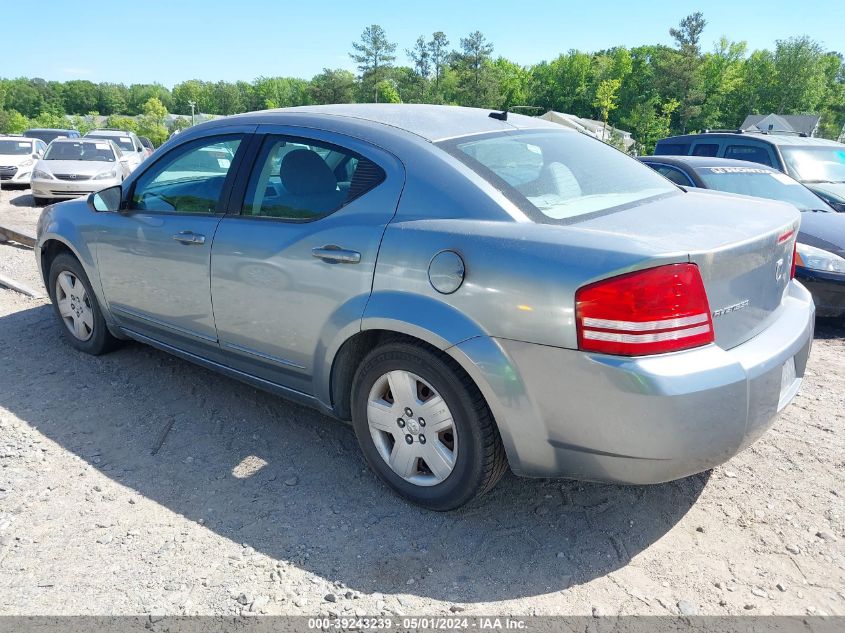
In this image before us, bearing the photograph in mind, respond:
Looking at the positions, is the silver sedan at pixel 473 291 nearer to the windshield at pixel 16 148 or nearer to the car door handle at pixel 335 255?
the car door handle at pixel 335 255

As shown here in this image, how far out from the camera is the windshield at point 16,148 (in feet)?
55.5

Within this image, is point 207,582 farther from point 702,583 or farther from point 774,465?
point 774,465

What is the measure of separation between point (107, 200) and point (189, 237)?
1025 mm

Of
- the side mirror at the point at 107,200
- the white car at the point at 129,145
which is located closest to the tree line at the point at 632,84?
the white car at the point at 129,145

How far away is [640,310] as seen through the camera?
2209mm

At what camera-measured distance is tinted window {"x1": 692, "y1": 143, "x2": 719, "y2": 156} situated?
29.2ft

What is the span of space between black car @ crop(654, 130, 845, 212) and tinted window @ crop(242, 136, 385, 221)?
Result: 6.34 meters

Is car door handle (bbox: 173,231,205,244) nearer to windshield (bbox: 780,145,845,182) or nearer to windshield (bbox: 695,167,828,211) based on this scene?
windshield (bbox: 695,167,828,211)

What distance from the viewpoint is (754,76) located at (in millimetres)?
99250

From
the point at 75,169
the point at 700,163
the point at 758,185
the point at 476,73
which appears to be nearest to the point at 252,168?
the point at 700,163

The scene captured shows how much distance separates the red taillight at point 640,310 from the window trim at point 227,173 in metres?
2.05

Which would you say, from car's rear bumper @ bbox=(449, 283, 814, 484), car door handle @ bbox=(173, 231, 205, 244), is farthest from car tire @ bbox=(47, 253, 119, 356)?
car's rear bumper @ bbox=(449, 283, 814, 484)

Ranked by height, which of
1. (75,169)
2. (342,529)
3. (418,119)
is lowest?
(342,529)

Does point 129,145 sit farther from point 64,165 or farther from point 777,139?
point 777,139
